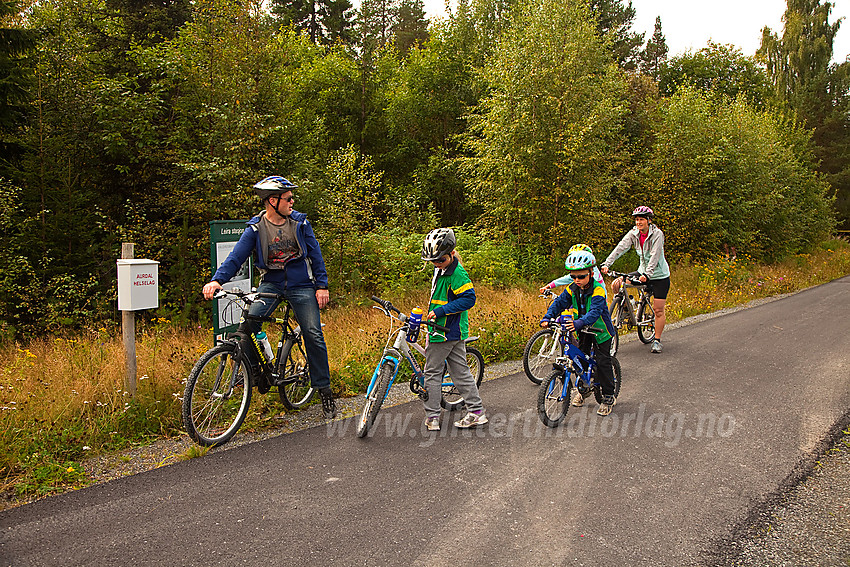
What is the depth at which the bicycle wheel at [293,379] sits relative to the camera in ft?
18.9

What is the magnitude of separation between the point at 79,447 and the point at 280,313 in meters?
8.00

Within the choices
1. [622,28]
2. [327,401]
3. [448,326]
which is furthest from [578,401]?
[622,28]

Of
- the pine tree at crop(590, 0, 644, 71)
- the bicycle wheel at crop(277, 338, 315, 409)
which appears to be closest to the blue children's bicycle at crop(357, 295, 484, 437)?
the bicycle wheel at crop(277, 338, 315, 409)

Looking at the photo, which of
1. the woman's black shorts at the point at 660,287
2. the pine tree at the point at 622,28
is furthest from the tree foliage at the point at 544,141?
the pine tree at the point at 622,28

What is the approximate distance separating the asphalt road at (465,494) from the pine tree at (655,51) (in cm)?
5158

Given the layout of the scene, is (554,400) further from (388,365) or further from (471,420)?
(388,365)

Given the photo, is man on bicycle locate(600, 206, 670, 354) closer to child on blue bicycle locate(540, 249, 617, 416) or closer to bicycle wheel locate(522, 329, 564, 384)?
bicycle wheel locate(522, 329, 564, 384)

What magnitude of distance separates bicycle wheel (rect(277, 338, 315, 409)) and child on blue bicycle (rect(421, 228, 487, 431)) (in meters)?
1.34

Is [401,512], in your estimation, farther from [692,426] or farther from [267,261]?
[692,426]

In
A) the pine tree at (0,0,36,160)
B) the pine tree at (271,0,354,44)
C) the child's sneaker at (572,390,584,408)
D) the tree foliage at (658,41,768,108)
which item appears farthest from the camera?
the tree foliage at (658,41,768,108)

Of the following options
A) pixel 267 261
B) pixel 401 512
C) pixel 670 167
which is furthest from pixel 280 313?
pixel 670 167

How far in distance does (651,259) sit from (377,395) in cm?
593

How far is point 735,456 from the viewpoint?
194 inches

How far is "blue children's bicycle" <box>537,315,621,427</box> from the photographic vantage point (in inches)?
218
